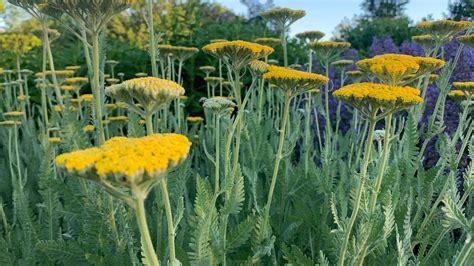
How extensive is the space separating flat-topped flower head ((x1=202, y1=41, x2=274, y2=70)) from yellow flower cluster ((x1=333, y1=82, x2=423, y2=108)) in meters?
0.37

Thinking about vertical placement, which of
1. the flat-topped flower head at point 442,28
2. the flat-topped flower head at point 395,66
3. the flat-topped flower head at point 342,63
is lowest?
the flat-topped flower head at point 342,63

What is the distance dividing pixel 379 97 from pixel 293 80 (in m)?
0.34

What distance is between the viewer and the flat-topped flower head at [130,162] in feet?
2.93

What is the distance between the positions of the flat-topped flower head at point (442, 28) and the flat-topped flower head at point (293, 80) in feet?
2.55

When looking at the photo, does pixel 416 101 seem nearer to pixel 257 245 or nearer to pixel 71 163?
pixel 257 245

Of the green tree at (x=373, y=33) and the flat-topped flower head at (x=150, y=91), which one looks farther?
the green tree at (x=373, y=33)

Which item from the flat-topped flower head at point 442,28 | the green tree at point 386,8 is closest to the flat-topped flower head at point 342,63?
the flat-topped flower head at point 442,28

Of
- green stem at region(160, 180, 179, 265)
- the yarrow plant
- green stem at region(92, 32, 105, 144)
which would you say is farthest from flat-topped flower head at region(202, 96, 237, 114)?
green stem at region(160, 180, 179, 265)

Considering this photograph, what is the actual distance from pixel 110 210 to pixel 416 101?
941 mm

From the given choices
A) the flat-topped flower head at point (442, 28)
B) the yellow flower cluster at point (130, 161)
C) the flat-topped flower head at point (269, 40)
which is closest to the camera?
the yellow flower cluster at point (130, 161)

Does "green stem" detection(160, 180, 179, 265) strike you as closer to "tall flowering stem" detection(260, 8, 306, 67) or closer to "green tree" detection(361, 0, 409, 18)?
"tall flowering stem" detection(260, 8, 306, 67)

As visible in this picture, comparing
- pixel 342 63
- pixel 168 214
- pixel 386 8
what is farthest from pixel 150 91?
pixel 386 8

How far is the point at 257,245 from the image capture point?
171 centimetres

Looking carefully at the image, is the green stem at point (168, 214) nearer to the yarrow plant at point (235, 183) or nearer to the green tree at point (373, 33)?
the yarrow plant at point (235, 183)
